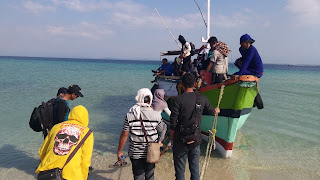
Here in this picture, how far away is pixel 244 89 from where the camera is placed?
5.39 meters

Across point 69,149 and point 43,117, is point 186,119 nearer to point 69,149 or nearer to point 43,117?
point 69,149

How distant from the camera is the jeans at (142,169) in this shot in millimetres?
3084

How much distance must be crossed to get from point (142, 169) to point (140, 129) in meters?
0.67

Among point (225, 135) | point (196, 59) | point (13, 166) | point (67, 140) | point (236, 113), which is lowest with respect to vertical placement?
point (13, 166)

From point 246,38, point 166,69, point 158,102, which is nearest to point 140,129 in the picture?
point 158,102

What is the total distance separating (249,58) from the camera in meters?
5.08

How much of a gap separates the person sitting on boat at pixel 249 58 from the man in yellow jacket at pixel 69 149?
3.92m

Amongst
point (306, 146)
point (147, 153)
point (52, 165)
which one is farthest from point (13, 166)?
point (306, 146)

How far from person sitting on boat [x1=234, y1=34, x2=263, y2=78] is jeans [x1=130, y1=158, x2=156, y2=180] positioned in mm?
3335

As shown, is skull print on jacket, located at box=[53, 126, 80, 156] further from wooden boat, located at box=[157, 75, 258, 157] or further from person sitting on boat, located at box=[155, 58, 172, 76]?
person sitting on boat, located at box=[155, 58, 172, 76]

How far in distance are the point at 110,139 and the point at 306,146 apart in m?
6.69

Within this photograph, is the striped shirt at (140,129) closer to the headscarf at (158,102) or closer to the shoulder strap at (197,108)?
the shoulder strap at (197,108)

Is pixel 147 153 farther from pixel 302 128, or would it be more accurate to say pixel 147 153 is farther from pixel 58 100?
pixel 302 128

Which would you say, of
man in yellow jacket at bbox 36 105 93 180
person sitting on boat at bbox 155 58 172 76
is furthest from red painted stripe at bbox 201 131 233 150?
man in yellow jacket at bbox 36 105 93 180
